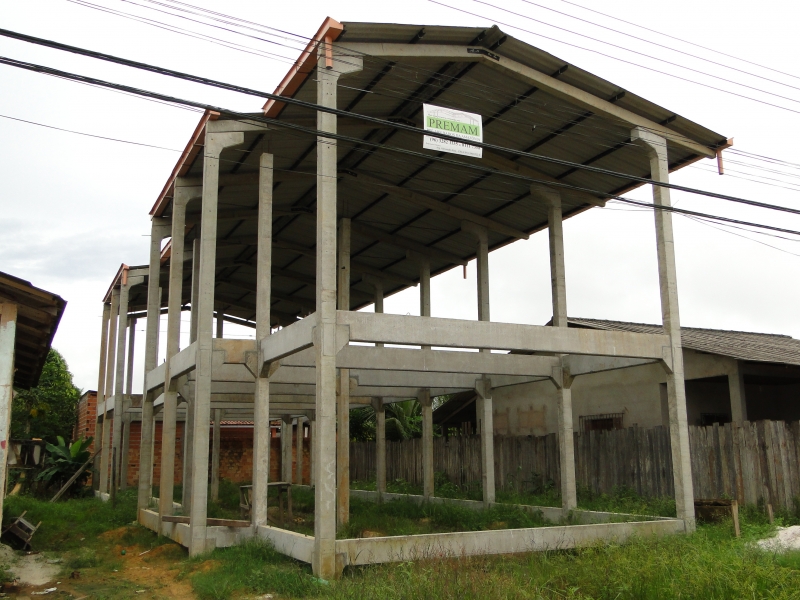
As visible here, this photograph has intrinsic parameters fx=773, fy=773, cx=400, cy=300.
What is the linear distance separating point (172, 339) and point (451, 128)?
903 centimetres

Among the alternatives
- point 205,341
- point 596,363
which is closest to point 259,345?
point 205,341

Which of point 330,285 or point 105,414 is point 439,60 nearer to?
point 330,285

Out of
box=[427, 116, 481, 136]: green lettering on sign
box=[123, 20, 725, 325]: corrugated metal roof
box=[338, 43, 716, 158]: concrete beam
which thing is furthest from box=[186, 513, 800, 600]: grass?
box=[123, 20, 725, 325]: corrugated metal roof

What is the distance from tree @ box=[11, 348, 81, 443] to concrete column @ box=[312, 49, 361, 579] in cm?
2481

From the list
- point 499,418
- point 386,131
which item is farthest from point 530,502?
point 386,131

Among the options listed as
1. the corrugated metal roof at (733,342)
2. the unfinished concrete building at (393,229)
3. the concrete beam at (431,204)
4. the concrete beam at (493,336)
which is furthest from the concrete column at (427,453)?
the concrete beam at (493,336)

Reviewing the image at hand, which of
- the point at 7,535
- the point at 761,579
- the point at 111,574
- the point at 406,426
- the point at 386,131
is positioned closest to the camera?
the point at 761,579

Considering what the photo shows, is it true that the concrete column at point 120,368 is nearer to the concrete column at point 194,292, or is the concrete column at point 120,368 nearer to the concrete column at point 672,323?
the concrete column at point 194,292

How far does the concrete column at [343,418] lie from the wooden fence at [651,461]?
578cm

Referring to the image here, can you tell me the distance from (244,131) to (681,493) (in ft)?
35.5

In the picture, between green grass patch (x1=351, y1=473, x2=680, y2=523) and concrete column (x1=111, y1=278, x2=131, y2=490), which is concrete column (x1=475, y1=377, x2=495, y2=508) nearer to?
green grass patch (x1=351, y1=473, x2=680, y2=523)

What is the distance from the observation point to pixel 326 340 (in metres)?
11.6

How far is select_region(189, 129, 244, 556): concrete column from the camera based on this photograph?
14141 mm

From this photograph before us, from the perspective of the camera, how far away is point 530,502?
1930cm
